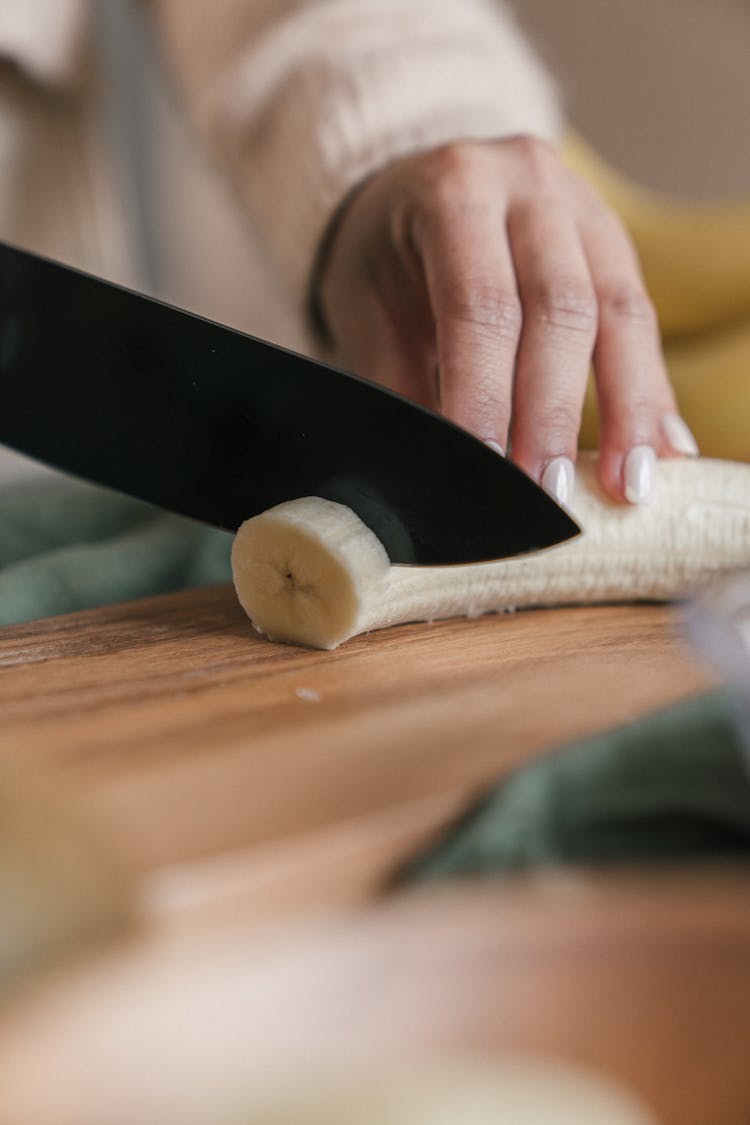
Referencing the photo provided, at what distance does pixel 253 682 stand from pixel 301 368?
247mm

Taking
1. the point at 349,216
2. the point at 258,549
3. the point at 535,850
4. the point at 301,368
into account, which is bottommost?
the point at 535,850

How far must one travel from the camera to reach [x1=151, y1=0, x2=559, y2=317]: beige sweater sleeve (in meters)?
1.34

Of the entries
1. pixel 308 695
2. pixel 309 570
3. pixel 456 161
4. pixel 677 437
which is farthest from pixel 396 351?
pixel 308 695

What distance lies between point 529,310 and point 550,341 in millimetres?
41

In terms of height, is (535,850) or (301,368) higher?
(301,368)

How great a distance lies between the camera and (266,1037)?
0.51m

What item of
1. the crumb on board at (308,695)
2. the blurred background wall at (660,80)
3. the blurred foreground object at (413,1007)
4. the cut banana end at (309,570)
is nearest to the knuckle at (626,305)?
the cut banana end at (309,570)

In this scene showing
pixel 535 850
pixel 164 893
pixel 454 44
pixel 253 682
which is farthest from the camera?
pixel 454 44

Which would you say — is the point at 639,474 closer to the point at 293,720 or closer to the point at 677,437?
the point at 677,437

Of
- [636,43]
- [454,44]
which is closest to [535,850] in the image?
[454,44]

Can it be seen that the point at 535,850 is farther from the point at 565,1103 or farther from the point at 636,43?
the point at 636,43

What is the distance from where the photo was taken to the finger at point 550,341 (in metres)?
0.97

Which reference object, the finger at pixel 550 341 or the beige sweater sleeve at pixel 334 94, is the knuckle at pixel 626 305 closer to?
the finger at pixel 550 341

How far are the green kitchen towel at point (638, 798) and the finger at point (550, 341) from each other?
352mm
